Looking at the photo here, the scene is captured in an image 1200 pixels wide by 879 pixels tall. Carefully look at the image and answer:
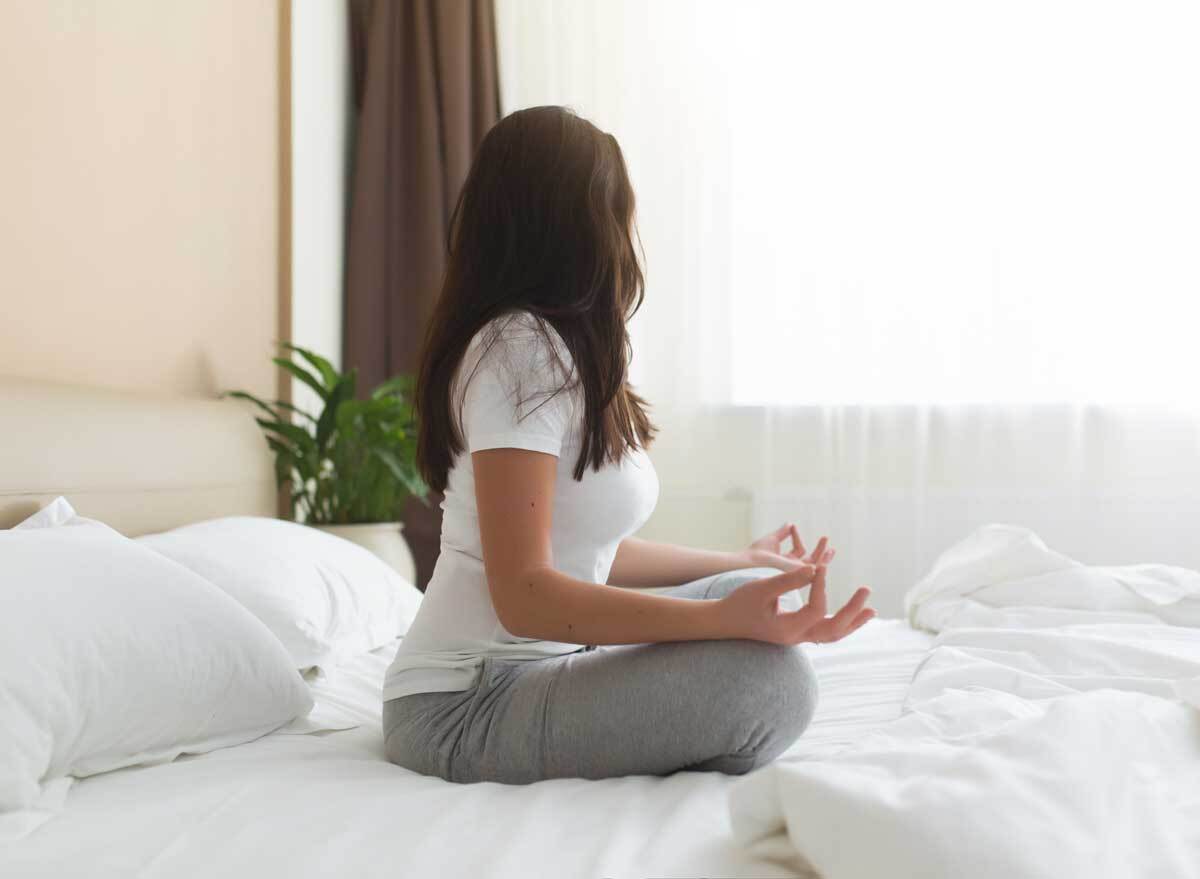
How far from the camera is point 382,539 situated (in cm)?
252

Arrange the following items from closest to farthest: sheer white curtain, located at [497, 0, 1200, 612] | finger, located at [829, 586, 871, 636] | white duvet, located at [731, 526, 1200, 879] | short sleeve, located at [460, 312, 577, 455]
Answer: white duvet, located at [731, 526, 1200, 879] → finger, located at [829, 586, 871, 636] → short sleeve, located at [460, 312, 577, 455] → sheer white curtain, located at [497, 0, 1200, 612]

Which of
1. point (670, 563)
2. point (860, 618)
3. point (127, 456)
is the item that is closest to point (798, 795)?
point (860, 618)

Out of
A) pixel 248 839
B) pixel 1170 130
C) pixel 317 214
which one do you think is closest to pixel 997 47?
pixel 1170 130

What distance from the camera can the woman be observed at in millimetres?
1016

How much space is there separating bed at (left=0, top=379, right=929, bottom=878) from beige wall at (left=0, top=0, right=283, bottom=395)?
233 mm

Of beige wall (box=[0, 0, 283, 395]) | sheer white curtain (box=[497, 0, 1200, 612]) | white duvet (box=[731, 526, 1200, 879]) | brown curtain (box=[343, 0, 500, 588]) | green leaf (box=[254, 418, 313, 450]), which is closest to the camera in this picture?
white duvet (box=[731, 526, 1200, 879])

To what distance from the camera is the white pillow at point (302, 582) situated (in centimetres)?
149

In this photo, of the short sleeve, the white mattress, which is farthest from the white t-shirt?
the white mattress

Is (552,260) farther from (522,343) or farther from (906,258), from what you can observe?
(906,258)

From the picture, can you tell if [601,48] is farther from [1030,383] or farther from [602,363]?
[602,363]

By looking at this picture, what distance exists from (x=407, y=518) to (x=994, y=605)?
2.05 m

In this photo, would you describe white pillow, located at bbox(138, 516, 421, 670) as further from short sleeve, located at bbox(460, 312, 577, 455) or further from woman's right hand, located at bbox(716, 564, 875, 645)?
woman's right hand, located at bbox(716, 564, 875, 645)

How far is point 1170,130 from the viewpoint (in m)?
3.02

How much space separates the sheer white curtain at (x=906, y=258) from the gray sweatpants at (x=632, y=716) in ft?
7.09
